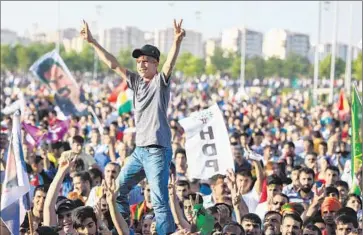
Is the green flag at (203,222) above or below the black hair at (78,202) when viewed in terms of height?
above

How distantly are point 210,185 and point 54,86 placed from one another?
320 inches

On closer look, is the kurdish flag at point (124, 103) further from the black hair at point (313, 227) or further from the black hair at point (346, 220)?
the black hair at point (313, 227)

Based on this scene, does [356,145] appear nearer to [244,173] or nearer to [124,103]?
[244,173]

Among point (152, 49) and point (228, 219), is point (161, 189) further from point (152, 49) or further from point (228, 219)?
point (228, 219)

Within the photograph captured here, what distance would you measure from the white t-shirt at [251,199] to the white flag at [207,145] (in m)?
0.38

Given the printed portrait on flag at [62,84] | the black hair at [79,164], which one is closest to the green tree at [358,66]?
the printed portrait on flag at [62,84]

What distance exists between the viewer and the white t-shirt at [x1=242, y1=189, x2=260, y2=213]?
10.8m

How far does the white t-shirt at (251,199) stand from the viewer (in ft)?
35.4

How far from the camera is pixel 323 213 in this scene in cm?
991

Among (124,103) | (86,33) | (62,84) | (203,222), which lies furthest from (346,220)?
(124,103)

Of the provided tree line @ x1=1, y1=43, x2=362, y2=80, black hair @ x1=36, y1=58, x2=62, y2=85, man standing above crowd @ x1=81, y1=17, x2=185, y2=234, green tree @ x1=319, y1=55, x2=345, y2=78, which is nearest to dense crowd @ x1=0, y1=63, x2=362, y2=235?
man standing above crowd @ x1=81, y1=17, x2=185, y2=234

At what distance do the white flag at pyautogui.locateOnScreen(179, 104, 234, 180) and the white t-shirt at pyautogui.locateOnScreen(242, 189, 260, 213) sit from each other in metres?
0.38

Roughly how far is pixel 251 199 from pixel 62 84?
9348 millimetres

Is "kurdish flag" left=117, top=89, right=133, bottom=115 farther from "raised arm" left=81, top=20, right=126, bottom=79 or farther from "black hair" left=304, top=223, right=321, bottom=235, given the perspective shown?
"raised arm" left=81, top=20, right=126, bottom=79
